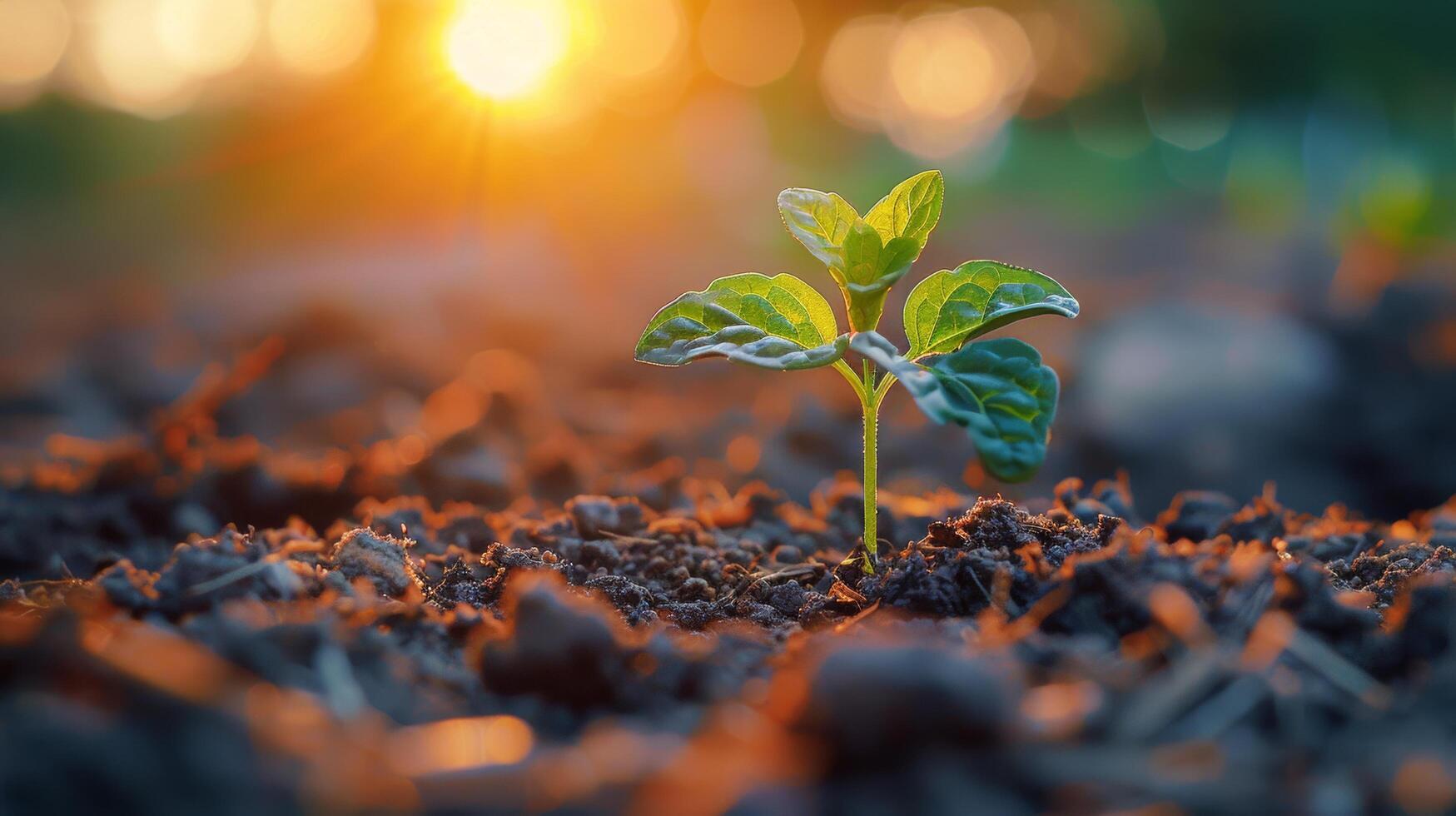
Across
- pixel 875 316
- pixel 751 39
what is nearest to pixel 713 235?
pixel 751 39

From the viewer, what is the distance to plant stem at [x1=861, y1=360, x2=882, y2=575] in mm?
1837

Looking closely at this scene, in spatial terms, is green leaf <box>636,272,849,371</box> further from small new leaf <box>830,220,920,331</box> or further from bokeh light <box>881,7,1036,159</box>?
bokeh light <box>881,7,1036,159</box>

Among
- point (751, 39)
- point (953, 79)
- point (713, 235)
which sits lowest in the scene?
point (713, 235)

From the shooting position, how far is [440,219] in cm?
1193

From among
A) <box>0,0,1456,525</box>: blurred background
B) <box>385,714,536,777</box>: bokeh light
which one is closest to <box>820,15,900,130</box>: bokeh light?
<box>0,0,1456,525</box>: blurred background

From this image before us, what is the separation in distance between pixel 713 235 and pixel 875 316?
10.3m

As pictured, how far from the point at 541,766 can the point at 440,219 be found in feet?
38.5

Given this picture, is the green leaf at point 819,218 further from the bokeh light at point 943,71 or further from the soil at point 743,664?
the bokeh light at point 943,71

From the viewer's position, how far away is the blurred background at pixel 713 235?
13.9 ft

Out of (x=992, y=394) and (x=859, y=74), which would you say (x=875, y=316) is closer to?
(x=992, y=394)

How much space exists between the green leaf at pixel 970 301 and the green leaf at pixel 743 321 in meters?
0.16

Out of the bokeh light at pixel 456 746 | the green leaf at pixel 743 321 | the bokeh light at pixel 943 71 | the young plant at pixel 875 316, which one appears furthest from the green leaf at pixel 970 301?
the bokeh light at pixel 943 71

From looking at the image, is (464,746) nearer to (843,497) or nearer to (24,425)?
(843,497)

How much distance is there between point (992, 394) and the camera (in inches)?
61.8
